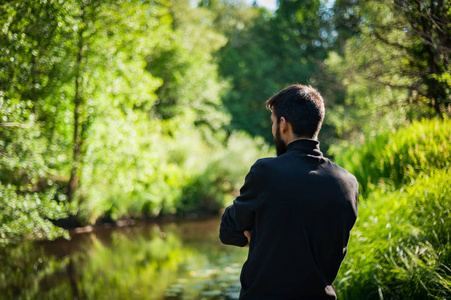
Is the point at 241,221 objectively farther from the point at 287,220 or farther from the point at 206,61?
the point at 206,61

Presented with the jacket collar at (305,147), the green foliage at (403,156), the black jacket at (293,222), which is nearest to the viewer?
the black jacket at (293,222)

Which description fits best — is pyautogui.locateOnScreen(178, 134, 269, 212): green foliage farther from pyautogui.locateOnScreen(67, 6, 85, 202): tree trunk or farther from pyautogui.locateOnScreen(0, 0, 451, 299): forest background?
pyautogui.locateOnScreen(67, 6, 85, 202): tree trunk

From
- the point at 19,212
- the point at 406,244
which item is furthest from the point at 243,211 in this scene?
the point at 19,212

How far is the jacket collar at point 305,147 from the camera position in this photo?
2191 mm

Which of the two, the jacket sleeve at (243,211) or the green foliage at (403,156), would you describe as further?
the green foliage at (403,156)

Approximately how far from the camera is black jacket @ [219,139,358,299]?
206cm

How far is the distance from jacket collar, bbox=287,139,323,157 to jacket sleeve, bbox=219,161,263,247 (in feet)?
0.70

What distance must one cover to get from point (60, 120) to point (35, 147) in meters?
4.35

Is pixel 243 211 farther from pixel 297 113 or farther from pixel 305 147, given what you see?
pixel 297 113

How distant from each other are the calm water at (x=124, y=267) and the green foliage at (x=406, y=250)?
2.61m

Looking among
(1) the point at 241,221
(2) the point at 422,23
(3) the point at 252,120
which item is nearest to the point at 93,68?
(2) the point at 422,23

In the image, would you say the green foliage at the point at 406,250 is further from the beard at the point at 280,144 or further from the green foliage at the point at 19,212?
the green foliage at the point at 19,212

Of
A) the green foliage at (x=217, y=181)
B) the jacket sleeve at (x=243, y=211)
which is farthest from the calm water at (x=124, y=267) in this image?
the jacket sleeve at (x=243, y=211)

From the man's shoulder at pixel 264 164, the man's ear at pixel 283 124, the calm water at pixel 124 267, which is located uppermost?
the man's ear at pixel 283 124
